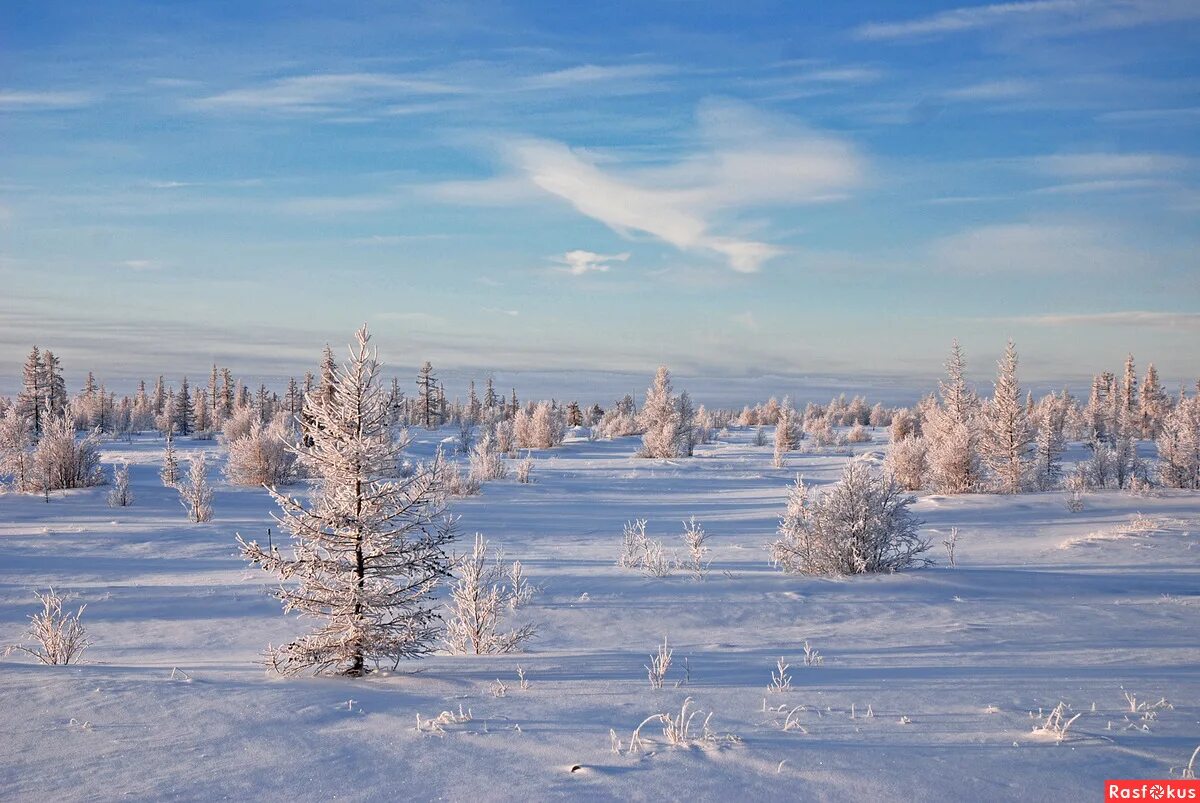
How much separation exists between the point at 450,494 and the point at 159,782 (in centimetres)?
1789

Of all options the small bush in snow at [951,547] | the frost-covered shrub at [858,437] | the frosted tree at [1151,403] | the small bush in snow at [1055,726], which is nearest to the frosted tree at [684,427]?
the frost-covered shrub at [858,437]

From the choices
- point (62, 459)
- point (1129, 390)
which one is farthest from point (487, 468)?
point (1129, 390)

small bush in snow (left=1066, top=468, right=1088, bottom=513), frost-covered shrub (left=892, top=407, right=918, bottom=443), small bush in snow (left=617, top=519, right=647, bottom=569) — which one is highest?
frost-covered shrub (left=892, top=407, right=918, bottom=443)

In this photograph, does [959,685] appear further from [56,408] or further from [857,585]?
[56,408]

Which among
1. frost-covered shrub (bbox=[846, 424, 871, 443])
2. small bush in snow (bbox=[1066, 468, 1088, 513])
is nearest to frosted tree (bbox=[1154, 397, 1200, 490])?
small bush in snow (bbox=[1066, 468, 1088, 513])

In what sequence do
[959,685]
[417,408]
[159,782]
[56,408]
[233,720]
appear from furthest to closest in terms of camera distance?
[417,408], [56,408], [959,685], [233,720], [159,782]

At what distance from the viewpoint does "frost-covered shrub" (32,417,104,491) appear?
1912 cm

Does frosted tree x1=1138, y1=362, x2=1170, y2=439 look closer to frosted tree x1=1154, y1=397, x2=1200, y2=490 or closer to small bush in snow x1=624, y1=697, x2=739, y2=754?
frosted tree x1=1154, y1=397, x2=1200, y2=490

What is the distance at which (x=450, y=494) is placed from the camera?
21.7 metres

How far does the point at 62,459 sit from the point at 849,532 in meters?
18.2

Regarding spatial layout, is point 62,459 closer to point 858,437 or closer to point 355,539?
point 355,539

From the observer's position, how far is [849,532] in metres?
11.4

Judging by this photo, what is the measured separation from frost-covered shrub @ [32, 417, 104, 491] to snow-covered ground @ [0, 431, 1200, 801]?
5591mm

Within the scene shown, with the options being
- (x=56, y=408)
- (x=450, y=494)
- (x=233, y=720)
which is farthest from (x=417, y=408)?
(x=233, y=720)
